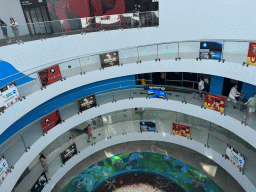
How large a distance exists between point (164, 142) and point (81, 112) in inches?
347

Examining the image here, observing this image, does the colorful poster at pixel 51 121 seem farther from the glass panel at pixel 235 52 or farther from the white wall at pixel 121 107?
the glass panel at pixel 235 52

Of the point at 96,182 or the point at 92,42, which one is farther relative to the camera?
the point at 96,182

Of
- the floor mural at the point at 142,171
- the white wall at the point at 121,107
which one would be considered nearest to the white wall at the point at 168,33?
the white wall at the point at 121,107

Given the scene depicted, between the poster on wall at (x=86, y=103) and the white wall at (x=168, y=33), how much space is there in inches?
130

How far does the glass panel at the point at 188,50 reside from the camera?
575 inches

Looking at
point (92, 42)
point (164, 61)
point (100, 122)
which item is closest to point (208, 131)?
point (164, 61)

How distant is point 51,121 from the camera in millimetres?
13438

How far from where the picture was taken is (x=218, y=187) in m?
14.6

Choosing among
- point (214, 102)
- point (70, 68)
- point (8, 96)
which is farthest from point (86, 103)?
point (214, 102)

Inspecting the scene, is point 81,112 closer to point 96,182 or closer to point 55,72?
point 55,72

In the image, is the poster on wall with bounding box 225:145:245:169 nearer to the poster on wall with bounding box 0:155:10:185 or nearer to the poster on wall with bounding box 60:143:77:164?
the poster on wall with bounding box 60:143:77:164

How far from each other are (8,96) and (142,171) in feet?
38.3

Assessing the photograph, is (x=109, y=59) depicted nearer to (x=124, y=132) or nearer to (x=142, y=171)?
(x=124, y=132)

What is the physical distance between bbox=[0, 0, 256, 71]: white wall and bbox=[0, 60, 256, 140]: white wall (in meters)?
1.82
